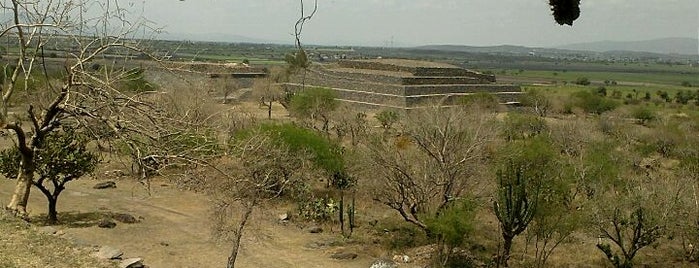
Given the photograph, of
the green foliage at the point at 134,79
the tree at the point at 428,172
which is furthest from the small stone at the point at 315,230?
the green foliage at the point at 134,79

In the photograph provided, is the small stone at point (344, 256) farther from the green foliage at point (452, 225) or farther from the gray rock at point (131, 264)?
the gray rock at point (131, 264)

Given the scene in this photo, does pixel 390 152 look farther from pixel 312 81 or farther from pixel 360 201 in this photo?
pixel 312 81

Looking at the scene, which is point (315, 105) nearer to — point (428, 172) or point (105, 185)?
point (105, 185)

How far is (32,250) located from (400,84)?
32.1m

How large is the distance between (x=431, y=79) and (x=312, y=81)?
8739mm

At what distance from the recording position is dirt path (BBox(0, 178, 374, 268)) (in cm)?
1442

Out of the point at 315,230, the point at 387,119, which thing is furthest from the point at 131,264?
the point at 387,119

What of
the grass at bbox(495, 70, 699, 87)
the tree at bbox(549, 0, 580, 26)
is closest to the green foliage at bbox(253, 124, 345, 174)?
the tree at bbox(549, 0, 580, 26)

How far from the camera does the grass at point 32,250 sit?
8.01 meters

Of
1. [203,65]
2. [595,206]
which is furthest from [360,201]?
[203,65]

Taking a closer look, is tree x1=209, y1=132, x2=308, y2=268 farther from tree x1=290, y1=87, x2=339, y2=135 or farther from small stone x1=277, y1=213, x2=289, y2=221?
tree x1=290, y1=87, x2=339, y2=135

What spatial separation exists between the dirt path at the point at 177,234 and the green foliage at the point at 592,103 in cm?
3596

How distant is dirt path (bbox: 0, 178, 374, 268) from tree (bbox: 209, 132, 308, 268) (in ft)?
2.32

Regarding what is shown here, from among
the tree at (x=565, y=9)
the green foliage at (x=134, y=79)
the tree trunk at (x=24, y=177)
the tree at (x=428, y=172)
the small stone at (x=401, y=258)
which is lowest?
the small stone at (x=401, y=258)
